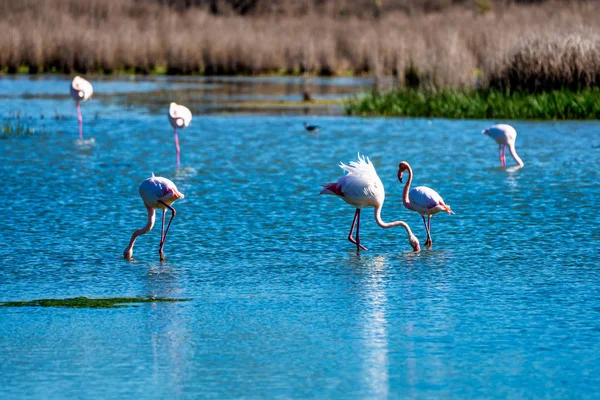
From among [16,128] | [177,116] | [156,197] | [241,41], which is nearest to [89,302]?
[156,197]

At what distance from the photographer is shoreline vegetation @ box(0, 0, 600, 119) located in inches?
887

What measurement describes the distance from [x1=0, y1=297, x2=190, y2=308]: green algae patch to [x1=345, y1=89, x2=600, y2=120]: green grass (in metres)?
15.0

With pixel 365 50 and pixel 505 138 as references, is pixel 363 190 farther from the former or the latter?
pixel 365 50

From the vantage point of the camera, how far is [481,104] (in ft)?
72.6

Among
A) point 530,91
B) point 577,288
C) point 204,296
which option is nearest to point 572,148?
point 530,91

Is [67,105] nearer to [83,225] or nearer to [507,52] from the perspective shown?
[507,52]

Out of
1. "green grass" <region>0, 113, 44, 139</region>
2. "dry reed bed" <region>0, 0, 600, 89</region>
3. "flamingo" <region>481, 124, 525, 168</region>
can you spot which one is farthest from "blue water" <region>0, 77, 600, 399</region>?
"dry reed bed" <region>0, 0, 600, 89</region>

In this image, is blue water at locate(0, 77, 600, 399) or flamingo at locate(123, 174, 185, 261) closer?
blue water at locate(0, 77, 600, 399)

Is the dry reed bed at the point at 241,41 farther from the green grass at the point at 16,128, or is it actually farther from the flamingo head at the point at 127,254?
the flamingo head at the point at 127,254

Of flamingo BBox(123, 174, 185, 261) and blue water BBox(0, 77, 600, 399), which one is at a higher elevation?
flamingo BBox(123, 174, 185, 261)

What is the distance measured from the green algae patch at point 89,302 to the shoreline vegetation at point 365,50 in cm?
1497

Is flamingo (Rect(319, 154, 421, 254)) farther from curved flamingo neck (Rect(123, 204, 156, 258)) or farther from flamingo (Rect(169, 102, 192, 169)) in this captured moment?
flamingo (Rect(169, 102, 192, 169))

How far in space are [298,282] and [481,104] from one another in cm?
1439

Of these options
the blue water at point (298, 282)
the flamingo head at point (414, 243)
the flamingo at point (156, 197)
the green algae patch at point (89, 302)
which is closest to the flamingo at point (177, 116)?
the blue water at point (298, 282)
